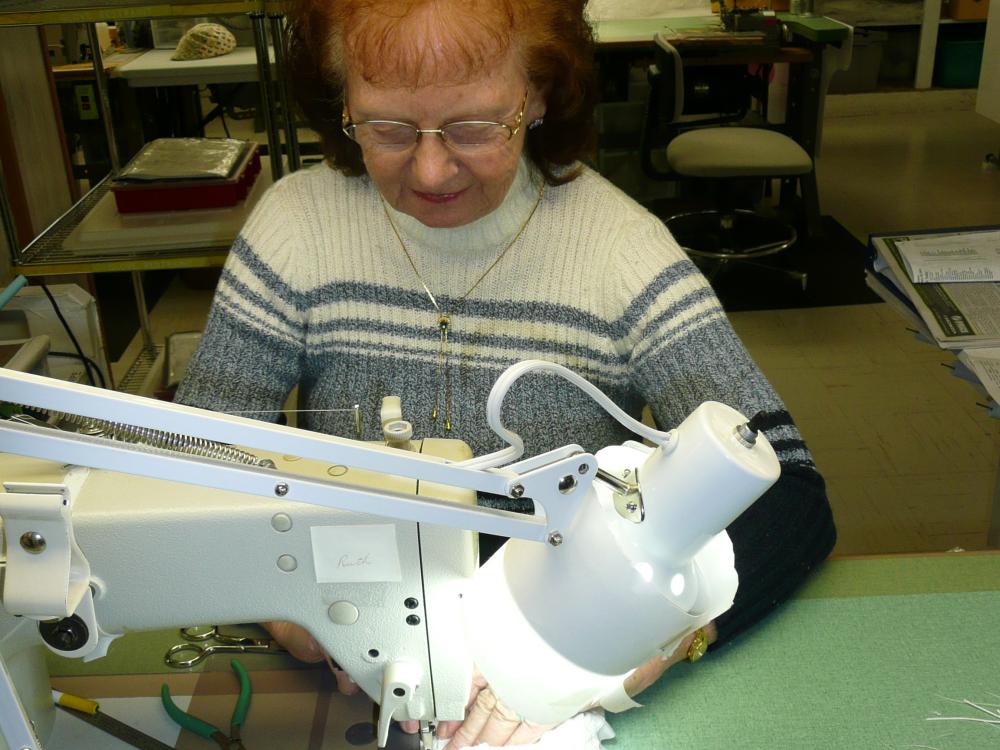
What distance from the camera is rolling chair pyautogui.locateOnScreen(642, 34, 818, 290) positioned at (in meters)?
3.45

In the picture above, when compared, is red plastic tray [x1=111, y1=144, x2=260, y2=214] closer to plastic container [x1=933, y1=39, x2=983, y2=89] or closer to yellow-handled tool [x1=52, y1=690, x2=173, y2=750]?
yellow-handled tool [x1=52, y1=690, x2=173, y2=750]

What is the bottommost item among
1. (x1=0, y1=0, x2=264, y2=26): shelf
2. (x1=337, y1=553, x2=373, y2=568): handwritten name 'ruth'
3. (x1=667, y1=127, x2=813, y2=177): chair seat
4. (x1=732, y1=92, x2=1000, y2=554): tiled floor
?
(x1=732, y1=92, x2=1000, y2=554): tiled floor

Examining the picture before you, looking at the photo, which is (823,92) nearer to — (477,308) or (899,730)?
(477,308)

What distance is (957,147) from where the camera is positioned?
5.09m

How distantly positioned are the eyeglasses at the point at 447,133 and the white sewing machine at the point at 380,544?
43 centimetres

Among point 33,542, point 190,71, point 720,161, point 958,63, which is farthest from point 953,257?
point 958,63

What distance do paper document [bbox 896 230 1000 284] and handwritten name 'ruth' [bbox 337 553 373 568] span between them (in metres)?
1.16

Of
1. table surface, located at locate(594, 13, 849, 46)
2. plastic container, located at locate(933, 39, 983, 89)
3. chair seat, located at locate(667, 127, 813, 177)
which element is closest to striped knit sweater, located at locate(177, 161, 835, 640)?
chair seat, located at locate(667, 127, 813, 177)

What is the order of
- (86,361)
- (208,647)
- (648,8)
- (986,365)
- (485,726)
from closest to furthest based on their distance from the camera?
(485,726) → (208,647) → (986,365) → (86,361) → (648,8)

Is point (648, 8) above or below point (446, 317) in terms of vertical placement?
below

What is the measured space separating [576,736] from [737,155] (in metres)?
2.86

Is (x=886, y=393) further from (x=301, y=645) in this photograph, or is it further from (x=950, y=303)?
(x=301, y=645)

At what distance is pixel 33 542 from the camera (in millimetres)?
662

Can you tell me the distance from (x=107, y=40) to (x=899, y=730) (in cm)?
357
